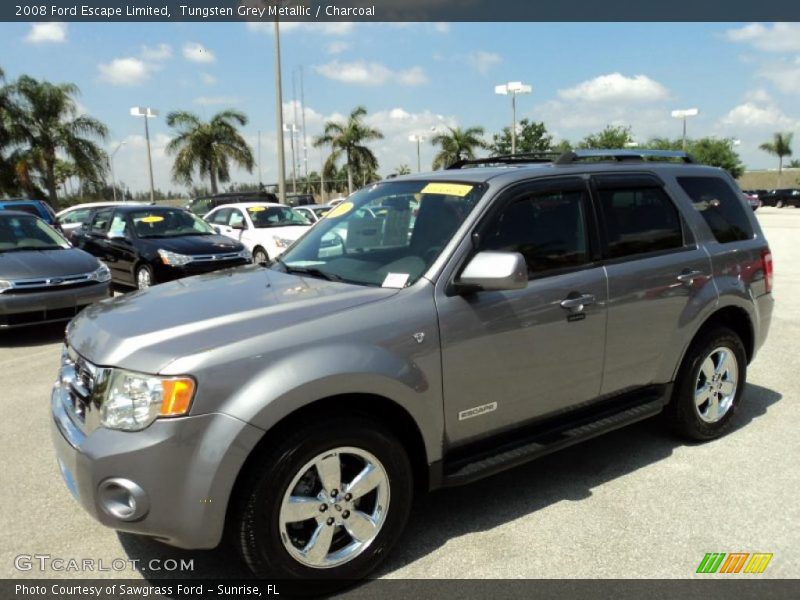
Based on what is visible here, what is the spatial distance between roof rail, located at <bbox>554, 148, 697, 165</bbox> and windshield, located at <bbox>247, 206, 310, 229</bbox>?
33.9 ft

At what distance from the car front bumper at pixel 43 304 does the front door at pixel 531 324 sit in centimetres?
619

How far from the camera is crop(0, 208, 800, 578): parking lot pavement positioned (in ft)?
10.00

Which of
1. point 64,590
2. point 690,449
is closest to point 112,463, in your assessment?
point 64,590

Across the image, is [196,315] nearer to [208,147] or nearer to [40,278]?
[40,278]

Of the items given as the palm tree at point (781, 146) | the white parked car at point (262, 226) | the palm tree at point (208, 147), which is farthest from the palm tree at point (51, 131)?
the palm tree at point (781, 146)

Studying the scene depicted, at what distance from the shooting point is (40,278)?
7.62 metres

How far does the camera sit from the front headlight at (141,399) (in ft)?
8.10

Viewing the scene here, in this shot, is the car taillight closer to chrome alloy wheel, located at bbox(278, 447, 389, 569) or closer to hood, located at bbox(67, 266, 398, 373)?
hood, located at bbox(67, 266, 398, 373)

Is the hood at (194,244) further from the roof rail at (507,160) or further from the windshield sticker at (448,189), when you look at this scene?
the windshield sticker at (448,189)

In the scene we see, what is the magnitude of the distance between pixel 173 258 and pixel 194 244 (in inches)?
21.4

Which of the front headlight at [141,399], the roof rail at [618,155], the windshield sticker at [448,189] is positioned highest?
the roof rail at [618,155]

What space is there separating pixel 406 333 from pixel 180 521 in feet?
3.93

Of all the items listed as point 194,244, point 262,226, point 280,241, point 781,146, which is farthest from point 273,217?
point 781,146

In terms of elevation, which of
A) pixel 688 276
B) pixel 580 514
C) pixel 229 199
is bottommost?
pixel 580 514
